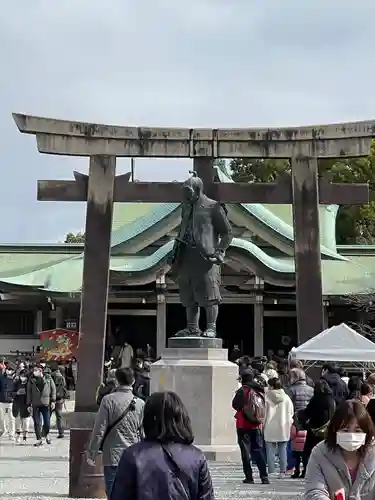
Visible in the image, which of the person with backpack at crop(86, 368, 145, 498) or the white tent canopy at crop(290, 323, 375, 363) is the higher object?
the white tent canopy at crop(290, 323, 375, 363)

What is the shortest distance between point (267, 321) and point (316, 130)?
17.4m

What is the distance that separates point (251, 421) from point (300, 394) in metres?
0.84

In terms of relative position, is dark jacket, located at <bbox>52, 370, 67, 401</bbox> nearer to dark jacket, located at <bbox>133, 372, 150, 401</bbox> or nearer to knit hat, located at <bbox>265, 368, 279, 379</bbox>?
dark jacket, located at <bbox>133, 372, 150, 401</bbox>

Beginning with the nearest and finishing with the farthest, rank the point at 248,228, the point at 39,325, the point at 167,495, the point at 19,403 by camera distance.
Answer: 1. the point at 167,495
2. the point at 19,403
3. the point at 248,228
4. the point at 39,325

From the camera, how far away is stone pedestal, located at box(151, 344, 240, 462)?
12.4m

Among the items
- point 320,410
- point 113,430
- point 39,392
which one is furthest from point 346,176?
point 113,430

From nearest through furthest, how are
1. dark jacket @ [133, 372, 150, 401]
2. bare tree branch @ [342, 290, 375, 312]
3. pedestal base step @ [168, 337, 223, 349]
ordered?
pedestal base step @ [168, 337, 223, 349] → dark jacket @ [133, 372, 150, 401] → bare tree branch @ [342, 290, 375, 312]

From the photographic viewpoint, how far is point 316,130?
15133 millimetres

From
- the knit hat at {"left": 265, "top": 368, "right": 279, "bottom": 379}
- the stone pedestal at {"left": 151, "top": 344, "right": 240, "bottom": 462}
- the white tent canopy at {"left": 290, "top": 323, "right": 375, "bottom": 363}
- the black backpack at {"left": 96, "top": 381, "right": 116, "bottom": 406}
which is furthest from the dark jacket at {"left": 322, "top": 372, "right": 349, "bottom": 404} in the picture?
the knit hat at {"left": 265, "top": 368, "right": 279, "bottom": 379}

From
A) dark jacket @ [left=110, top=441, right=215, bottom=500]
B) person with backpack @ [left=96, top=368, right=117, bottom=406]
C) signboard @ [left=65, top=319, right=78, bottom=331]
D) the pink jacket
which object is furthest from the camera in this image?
signboard @ [left=65, top=319, right=78, bottom=331]

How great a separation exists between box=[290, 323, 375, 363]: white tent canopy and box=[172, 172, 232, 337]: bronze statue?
1.45 meters

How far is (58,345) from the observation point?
27.0 m

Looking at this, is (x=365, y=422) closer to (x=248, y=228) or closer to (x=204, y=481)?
(x=204, y=481)

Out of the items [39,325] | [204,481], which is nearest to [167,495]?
[204,481]
